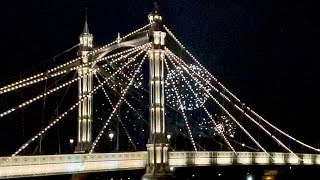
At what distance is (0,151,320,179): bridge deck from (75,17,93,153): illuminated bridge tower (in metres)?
2.64

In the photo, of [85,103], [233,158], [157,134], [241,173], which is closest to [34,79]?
[85,103]

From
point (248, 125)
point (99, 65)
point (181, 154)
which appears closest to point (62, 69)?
point (99, 65)

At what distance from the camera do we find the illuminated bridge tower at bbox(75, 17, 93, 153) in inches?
1035

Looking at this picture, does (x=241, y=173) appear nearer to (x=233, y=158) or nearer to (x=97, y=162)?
(x=233, y=158)

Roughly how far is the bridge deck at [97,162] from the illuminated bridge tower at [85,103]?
2.64 m

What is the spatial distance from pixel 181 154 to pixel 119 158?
4.16 m

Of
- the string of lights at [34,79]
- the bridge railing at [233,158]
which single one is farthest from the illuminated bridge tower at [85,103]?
the bridge railing at [233,158]

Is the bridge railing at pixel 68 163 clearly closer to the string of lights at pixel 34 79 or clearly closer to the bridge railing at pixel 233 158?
the bridge railing at pixel 233 158

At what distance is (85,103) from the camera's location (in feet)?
87.5

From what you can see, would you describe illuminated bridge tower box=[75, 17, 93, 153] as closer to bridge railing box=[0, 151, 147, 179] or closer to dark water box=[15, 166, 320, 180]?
bridge railing box=[0, 151, 147, 179]

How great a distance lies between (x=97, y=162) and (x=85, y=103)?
4.22m

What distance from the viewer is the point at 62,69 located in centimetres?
2645

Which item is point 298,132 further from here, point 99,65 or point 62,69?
point 62,69

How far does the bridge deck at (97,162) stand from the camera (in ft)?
66.6
